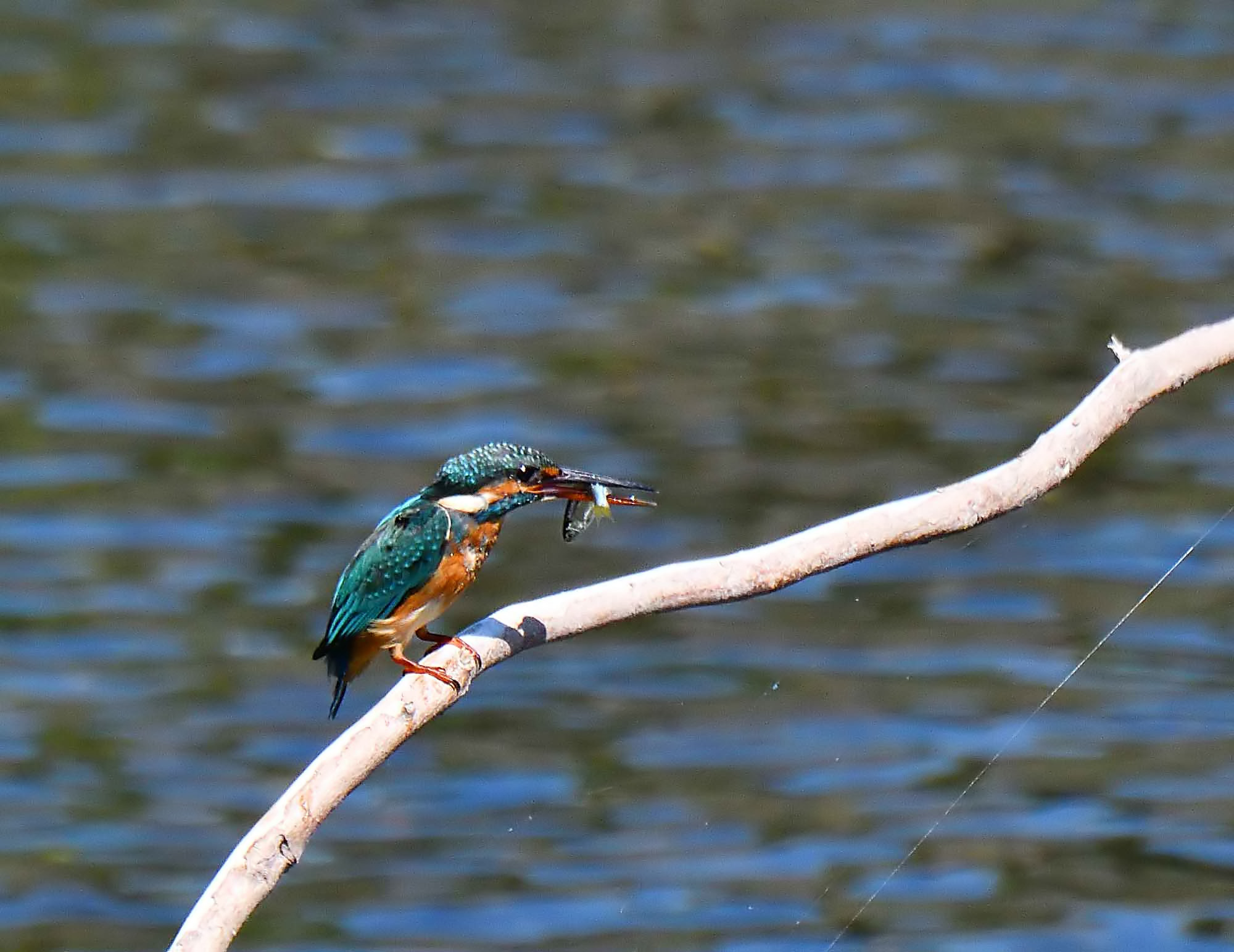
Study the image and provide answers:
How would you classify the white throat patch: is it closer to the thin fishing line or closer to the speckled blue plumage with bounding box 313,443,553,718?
the speckled blue plumage with bounding box 313,443,553,718

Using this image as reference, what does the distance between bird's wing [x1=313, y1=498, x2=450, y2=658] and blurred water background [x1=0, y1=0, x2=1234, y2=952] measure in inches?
76.7

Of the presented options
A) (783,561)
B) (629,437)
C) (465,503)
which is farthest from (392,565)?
(629,437)

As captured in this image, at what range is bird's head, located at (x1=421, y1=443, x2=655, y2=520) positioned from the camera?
11.9ft

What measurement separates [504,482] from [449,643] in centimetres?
34

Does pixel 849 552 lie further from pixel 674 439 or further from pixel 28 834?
pixel 674 439

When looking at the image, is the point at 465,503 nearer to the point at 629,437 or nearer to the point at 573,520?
the point at 573,520

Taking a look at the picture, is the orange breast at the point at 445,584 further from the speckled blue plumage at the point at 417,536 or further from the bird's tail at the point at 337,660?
the bird's tail at the point at 337,660

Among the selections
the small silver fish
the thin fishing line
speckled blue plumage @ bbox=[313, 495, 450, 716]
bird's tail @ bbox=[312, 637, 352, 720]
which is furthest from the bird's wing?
the thin fishing line

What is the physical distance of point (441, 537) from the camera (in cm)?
369

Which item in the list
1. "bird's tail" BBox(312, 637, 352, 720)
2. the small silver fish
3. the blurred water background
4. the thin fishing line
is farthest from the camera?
the blurred water background

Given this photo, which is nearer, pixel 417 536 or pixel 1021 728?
pixel 417 536

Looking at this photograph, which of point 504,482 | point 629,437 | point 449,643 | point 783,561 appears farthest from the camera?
point 629,437

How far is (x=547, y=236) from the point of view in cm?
990

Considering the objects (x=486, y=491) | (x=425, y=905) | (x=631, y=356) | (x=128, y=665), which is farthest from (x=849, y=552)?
(x=631, y=356)
